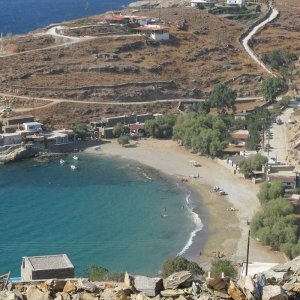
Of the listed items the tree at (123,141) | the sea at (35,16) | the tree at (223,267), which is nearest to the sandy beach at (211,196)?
the tree at (123,141)

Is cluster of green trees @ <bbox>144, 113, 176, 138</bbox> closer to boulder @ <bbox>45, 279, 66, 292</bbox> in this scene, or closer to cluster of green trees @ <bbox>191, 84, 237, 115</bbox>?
cluster of green trees @ <bbox>191, 84, 237, 115</bbox>

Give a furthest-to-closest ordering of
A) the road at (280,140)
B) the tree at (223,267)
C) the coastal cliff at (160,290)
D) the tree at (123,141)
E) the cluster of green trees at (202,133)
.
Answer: the tree at (123,141), the cluster of green trees at (202,133), the road at (280,140), the tree at (223,267), the coastal cliff at (160,290)

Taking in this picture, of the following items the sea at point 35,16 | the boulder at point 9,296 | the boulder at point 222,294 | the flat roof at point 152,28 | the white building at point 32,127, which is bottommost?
the white building at point 32,127

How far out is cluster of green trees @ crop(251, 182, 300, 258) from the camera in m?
39.8

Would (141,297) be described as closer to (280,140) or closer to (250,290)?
(250,290)

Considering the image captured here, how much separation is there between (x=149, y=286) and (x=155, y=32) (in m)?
75.3

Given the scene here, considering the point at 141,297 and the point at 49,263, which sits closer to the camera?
the point at 141,297

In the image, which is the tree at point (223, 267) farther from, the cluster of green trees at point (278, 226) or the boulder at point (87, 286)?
the boulder at point (87, 286)

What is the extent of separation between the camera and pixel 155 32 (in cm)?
8462

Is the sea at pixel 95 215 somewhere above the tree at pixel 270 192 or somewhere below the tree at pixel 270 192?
below

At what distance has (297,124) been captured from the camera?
68750 millimetres

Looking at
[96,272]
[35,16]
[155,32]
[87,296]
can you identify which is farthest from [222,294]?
[35,16]

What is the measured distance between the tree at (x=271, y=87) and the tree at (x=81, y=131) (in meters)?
17.6

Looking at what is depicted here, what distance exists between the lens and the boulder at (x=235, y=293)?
1007 cm
